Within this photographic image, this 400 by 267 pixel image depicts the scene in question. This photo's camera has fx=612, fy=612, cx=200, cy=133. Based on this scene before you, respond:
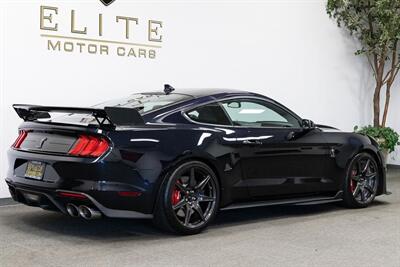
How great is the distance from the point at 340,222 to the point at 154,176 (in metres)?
2.08

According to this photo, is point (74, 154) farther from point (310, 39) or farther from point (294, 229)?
point (310, 39)

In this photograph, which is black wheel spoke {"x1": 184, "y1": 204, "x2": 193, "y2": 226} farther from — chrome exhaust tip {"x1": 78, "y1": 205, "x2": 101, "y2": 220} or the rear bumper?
chrome exhaust tip {"x1": 78, "y1": 205, "x2": 101, "y2": 220}

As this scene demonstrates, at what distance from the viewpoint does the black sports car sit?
493 centimetres

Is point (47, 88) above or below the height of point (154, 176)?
above

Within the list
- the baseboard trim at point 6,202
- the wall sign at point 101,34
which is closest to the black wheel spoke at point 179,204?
the baseboard trim at point 6,202

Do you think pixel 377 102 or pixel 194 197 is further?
pixel 377 102

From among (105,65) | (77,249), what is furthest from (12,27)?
(77,249)

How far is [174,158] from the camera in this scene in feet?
17.0

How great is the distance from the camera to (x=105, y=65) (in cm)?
765

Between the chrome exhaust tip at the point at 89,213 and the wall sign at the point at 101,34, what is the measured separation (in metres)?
2.80

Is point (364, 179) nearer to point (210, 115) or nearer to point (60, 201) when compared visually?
point (210, 115)

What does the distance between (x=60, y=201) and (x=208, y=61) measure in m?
4.30

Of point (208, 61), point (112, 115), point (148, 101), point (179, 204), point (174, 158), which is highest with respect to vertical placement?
point (208, 61)

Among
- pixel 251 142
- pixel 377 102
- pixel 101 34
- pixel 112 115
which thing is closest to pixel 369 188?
pixel 251 142
